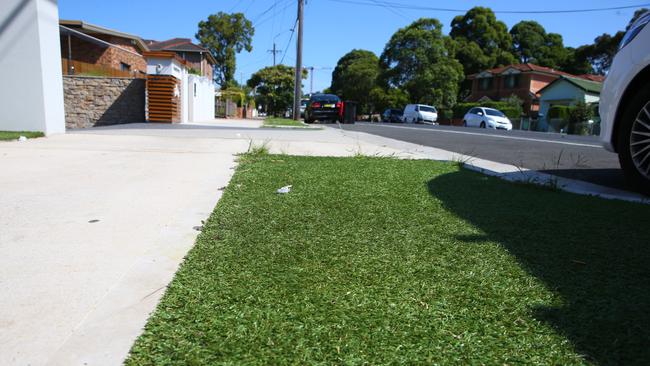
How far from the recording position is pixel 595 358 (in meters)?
1.43

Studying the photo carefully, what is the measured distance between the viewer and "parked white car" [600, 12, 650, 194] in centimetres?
384

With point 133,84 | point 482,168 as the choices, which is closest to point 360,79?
point 133,84

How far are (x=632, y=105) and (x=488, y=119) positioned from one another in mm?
23071

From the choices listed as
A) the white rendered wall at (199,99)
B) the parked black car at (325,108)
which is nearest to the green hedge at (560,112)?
the parked black car at (325,108)

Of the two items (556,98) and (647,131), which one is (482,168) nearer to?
(647,131)

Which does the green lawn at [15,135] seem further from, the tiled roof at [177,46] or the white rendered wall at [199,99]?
the tiled roof at [177,46]

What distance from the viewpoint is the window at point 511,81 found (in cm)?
4984

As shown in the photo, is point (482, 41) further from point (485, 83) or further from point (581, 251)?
point (581, 251)

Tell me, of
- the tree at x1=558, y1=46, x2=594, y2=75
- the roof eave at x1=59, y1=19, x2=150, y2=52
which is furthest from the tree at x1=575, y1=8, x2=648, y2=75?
the roof eave at x1=59, y1=19, x2=150, y2=52

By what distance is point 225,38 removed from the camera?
50.0 meters

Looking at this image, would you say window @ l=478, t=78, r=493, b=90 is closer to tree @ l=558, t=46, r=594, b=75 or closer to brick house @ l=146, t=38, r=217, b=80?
tree @ l=558, t=46, r=594, b=75

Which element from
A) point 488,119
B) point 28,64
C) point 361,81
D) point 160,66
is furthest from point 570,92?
point 28,64

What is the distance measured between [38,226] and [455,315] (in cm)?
246

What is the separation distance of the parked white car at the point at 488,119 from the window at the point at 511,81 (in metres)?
25.7
